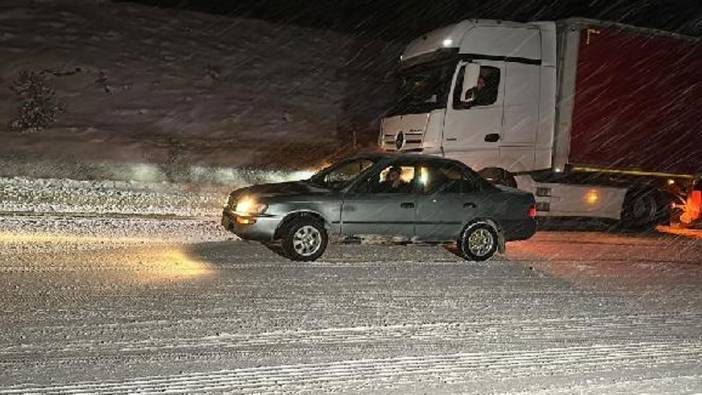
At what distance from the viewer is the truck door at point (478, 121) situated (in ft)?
39.9

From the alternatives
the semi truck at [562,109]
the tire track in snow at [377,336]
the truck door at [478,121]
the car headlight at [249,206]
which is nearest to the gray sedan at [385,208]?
the car headlight at [249,206]

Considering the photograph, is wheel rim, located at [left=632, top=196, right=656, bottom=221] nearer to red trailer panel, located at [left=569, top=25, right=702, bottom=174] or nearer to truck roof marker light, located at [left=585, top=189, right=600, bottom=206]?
red trailer panel, located at [left=569, top=25, right=702, bottom=174]

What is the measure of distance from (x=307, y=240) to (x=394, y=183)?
60.3 inches

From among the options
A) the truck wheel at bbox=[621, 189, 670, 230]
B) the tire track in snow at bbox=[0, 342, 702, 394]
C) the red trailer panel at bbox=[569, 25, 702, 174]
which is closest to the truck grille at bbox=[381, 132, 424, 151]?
the red trailer panel at bbox=[569, 25, 702, 174]

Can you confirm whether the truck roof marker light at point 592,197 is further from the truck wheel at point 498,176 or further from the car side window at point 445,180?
the car side window at point 445,180

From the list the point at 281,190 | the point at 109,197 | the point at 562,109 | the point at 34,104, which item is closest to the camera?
the point at 281,190

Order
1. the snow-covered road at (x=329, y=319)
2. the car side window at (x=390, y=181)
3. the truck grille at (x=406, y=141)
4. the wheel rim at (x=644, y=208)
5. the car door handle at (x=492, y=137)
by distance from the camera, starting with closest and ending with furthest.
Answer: the snow-covered road at (x=329, y=319) < the car side window at (x=390, y=181) < the truck grille at (x=406, y=141) < the car door handle at (x=492, y=137) < the wheel rim at (x=644, y=208)

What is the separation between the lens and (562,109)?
511 inches

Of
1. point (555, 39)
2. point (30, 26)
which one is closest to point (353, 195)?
point (555, 39)

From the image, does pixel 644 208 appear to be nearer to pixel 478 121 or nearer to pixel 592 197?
pixel 592 197

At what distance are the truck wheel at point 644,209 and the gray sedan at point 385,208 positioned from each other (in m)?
5.02

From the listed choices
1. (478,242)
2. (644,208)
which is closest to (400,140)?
(478,242)

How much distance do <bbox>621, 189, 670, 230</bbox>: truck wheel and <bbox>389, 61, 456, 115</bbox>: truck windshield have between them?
16.0 ft

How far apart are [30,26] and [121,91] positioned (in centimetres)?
421
